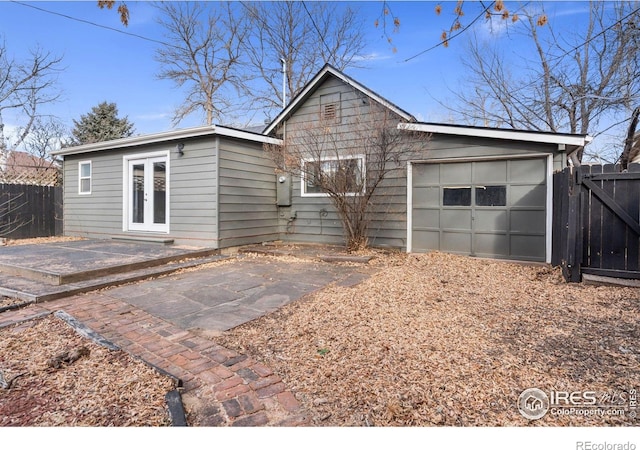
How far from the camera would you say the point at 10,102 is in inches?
575

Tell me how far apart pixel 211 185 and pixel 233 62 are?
13.8m

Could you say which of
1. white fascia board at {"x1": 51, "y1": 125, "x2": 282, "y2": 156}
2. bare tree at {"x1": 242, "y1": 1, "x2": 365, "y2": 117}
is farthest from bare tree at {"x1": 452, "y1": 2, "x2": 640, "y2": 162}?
white fascia board at {"x1": 51, "y1": 125, "x2": 282, "y2": 156}

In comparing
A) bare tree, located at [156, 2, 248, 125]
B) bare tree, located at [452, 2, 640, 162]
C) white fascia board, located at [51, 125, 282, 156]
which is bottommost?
white fascia board, located at [51, 125, 282, 156]

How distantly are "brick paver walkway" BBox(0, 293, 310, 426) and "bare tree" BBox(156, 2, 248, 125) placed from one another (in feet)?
54.5

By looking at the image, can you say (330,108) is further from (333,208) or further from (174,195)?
(174,195)

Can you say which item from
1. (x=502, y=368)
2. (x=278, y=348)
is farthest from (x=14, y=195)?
(x=502, y=368)

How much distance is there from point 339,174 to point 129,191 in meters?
5.89

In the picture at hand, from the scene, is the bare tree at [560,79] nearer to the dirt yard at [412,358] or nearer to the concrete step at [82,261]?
the dirt yard at [412,358]

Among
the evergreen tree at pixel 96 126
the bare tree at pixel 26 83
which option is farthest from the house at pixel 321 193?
the evergreen tree at pixel 96 126

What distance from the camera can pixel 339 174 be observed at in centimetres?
679

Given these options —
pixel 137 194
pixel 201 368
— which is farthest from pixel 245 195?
pixel 201 368

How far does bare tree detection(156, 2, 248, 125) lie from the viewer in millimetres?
17938

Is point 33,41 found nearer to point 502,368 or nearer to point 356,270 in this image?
point 356,270

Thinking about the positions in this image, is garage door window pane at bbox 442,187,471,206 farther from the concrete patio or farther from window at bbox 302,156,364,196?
the concrete patio
